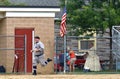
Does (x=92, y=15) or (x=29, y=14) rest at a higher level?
(x=92, y=15)

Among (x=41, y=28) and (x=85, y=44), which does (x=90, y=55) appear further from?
(x=85, y=44)

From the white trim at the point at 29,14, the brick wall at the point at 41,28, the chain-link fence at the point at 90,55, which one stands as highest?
the white trim at the point at 29,14

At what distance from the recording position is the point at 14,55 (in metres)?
29.5

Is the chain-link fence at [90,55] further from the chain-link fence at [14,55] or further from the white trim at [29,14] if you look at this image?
the chain-link fence at [14,55]

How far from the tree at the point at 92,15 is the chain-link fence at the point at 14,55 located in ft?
16.8

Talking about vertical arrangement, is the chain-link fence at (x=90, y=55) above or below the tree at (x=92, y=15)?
below

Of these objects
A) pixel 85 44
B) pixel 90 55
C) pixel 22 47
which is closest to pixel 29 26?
pixel 22 47

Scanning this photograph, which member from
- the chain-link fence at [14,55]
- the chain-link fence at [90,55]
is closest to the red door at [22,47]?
the chain-link fence at [14,55]

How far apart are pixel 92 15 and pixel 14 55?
651cm

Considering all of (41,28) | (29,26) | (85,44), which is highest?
(29,26)

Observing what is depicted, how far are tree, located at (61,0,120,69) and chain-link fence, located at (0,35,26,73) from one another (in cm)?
512

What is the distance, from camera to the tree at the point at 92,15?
33094mm

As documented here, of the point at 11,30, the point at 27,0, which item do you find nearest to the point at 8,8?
the point at 11,30

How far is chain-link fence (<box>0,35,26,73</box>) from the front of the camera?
29.5m
